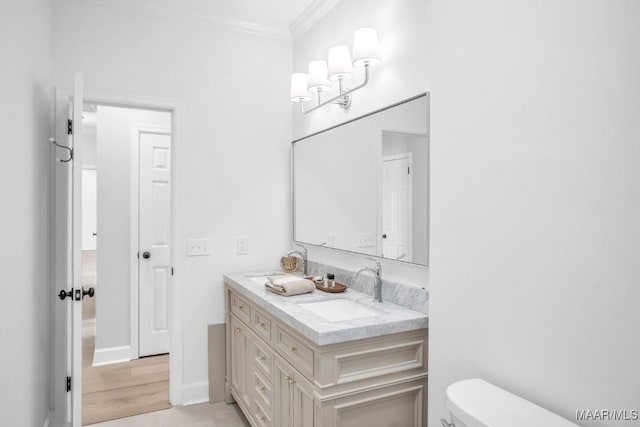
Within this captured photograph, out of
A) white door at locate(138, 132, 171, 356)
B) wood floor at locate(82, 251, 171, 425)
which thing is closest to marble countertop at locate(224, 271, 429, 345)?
wood floor at locate(82, 251, 171, 425)

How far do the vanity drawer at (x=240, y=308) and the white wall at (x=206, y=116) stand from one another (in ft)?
0.72

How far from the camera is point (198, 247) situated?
291cm

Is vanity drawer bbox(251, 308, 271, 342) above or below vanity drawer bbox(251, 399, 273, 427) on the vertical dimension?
above

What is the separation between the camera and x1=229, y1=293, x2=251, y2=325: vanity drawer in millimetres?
2463

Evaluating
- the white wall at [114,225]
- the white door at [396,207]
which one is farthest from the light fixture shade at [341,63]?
the white wall at [114,225]

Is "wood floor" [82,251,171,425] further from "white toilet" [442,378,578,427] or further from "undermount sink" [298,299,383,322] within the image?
"white toilet" [442,378,578,427]

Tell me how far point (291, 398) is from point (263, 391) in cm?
44

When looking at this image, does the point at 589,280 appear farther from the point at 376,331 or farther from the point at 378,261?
the point at 378,261

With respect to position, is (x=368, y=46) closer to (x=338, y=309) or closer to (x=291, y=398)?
(x=338, y=309)

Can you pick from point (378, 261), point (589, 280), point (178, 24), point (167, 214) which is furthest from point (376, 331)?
point (167, 214)

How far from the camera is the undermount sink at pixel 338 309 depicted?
6.68ft

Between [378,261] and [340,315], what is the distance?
0.37 metres

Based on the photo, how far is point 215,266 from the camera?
117 inches

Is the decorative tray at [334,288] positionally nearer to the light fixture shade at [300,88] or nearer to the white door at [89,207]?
the light fixture shade at [300,88]
